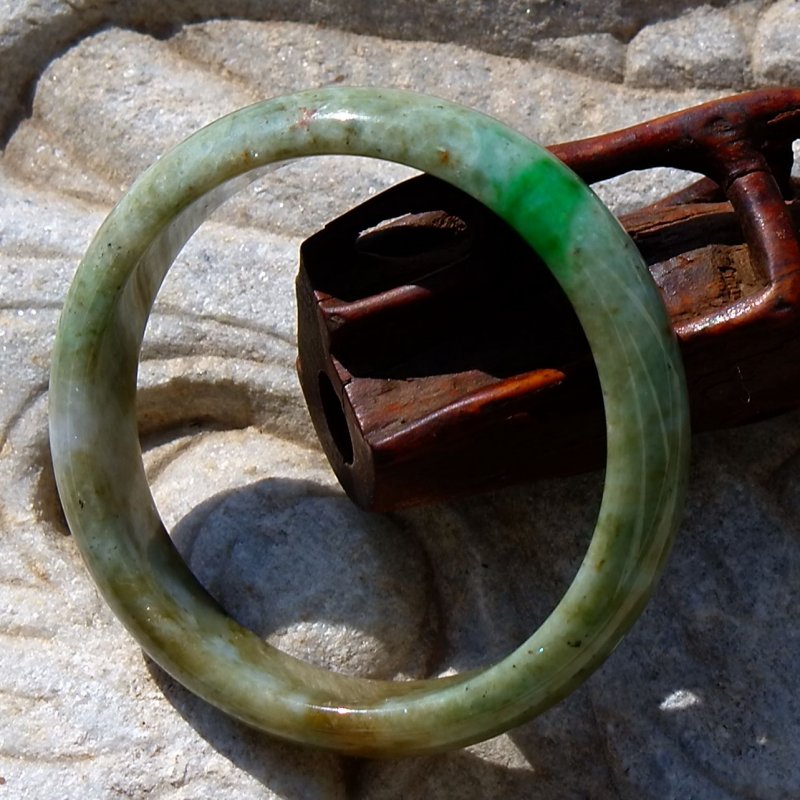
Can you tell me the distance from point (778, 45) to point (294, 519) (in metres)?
0.61

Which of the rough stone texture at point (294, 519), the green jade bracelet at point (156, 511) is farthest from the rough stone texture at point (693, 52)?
the green jade bracelet at point (156, 511)

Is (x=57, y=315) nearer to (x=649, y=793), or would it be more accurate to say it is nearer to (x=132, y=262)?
(x=132, y=262)

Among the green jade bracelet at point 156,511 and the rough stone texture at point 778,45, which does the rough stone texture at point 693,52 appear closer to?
the rough stone texture at point 778,45

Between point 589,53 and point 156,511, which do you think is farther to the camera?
point 589,53

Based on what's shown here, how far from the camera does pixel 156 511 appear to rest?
1.01 metres

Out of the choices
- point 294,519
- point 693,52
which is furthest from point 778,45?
point 294,519

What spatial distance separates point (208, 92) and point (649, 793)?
75 cm

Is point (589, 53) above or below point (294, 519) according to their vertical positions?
above

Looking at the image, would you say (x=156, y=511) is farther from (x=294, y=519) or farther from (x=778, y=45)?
(x=778, y=45)

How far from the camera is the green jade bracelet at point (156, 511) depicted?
81cm

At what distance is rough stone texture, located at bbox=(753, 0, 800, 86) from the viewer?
112 cm

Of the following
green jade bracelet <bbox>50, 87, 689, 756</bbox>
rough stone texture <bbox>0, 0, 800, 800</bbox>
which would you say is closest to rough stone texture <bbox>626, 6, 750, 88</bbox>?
rough stone texture <bbox>0, 0, 800, 800</bbox>

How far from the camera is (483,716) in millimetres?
884

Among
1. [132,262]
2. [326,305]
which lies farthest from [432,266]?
[132,262]
